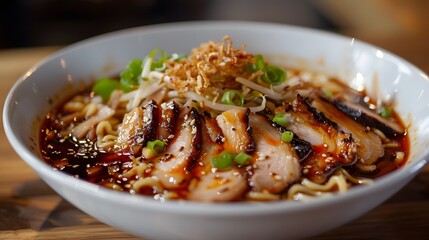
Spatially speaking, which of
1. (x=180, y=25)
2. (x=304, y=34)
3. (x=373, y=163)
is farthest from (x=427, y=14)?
(x=373, y=163)

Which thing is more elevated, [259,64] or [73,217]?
[259,64]

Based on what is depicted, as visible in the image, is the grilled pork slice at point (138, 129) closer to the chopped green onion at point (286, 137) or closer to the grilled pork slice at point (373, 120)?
the chopped green onion at point (286, 137)

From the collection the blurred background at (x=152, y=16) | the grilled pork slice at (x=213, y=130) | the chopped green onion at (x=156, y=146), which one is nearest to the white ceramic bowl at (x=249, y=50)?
the chopped green onion at (x=156, y=146)

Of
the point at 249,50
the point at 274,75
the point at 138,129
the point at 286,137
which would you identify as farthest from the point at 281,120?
the point at 249,50

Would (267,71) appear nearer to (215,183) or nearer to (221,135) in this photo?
(221,135)

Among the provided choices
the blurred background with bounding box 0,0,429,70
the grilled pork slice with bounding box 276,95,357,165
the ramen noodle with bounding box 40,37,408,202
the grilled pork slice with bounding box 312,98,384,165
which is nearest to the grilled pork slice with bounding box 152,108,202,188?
the ramen noodle with bounding box 40,37,408,202

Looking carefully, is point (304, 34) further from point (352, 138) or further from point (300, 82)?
point (352, 138)
